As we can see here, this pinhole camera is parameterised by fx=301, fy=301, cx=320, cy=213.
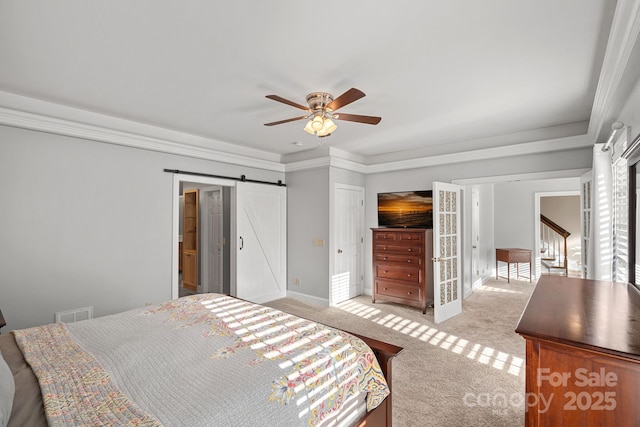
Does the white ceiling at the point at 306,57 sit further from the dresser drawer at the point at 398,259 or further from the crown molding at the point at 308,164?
the dresser drawer at the point at 398,259

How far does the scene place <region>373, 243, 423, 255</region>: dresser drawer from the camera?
4.46 metres

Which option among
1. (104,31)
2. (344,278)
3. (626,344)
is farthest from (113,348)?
(344,278)

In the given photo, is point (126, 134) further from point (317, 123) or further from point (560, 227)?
point (560, 227)

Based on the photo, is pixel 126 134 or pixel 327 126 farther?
pixel 126 134

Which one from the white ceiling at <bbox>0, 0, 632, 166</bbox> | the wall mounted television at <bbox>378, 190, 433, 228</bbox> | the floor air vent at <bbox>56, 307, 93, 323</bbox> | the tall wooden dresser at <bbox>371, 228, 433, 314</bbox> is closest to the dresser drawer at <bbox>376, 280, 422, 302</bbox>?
the tall wooden dresser at <bbox>371, 228, 433, 314</bbox>

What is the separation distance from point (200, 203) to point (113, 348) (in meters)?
4.32

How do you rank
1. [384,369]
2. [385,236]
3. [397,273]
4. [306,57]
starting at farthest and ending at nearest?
[385,236] < [397,273] < [306,57] < [384,369]

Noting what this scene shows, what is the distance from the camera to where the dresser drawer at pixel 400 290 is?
445 centimetres

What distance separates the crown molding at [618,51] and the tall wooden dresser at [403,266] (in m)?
2.48

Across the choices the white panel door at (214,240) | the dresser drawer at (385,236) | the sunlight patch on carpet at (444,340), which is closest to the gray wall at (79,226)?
the white panel door at (214,240)

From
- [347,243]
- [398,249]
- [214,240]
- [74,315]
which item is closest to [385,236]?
[398,249]

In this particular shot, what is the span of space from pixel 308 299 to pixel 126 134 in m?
3.45

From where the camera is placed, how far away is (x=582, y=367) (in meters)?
1.13

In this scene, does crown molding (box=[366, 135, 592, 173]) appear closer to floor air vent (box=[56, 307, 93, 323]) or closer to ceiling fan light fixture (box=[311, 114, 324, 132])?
ceiling fan light fixture (box=[311, 114, 324, 132])
